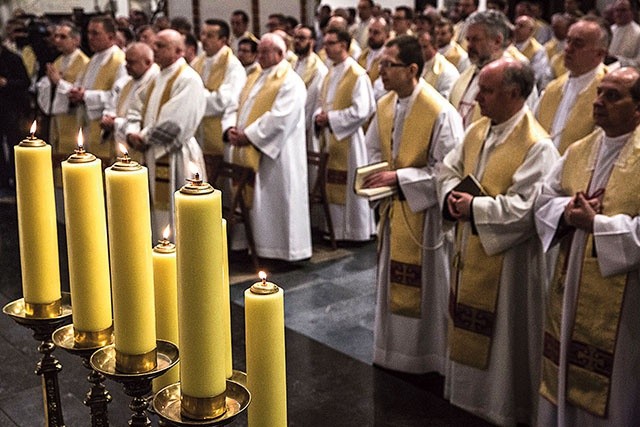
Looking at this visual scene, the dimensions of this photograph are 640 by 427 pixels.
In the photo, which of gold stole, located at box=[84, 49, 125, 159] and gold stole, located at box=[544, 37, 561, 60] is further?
gold stole, located at box=[544, 37, 561, 60]

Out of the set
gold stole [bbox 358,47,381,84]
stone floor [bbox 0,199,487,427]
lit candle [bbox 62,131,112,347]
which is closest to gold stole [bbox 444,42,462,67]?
gold stole [bbox 358,47,381,84]

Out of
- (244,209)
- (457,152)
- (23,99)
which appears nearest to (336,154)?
(244,209)

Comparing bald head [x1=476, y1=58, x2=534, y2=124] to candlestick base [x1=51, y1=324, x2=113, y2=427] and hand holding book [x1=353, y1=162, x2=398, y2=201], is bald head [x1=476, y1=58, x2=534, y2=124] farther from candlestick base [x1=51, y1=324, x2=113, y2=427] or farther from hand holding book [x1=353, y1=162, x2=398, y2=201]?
candlestick base [x1=51, y1=324, x2=113, y2=427]

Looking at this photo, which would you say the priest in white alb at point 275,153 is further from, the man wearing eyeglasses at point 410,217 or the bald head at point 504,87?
the bald head at point 504,87

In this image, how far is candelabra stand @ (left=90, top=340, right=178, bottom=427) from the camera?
0.99 m

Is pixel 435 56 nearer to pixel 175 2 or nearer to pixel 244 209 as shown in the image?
pixel 244 209

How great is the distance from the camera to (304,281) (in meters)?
6.16

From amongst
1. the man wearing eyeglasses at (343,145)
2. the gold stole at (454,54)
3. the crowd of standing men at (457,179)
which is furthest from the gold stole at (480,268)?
the gold stole at (454,54)

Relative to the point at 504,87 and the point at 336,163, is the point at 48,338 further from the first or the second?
the point at 336,163

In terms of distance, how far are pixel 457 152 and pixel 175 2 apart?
1039cm

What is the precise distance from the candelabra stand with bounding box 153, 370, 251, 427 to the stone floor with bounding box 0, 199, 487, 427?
239 cm

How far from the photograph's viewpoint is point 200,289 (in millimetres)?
868

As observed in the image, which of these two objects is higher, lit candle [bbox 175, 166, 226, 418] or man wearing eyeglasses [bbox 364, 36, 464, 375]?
lit candle [bbox 175, 166, 226, 418]

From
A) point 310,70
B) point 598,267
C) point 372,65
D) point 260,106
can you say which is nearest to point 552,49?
point 372,65
